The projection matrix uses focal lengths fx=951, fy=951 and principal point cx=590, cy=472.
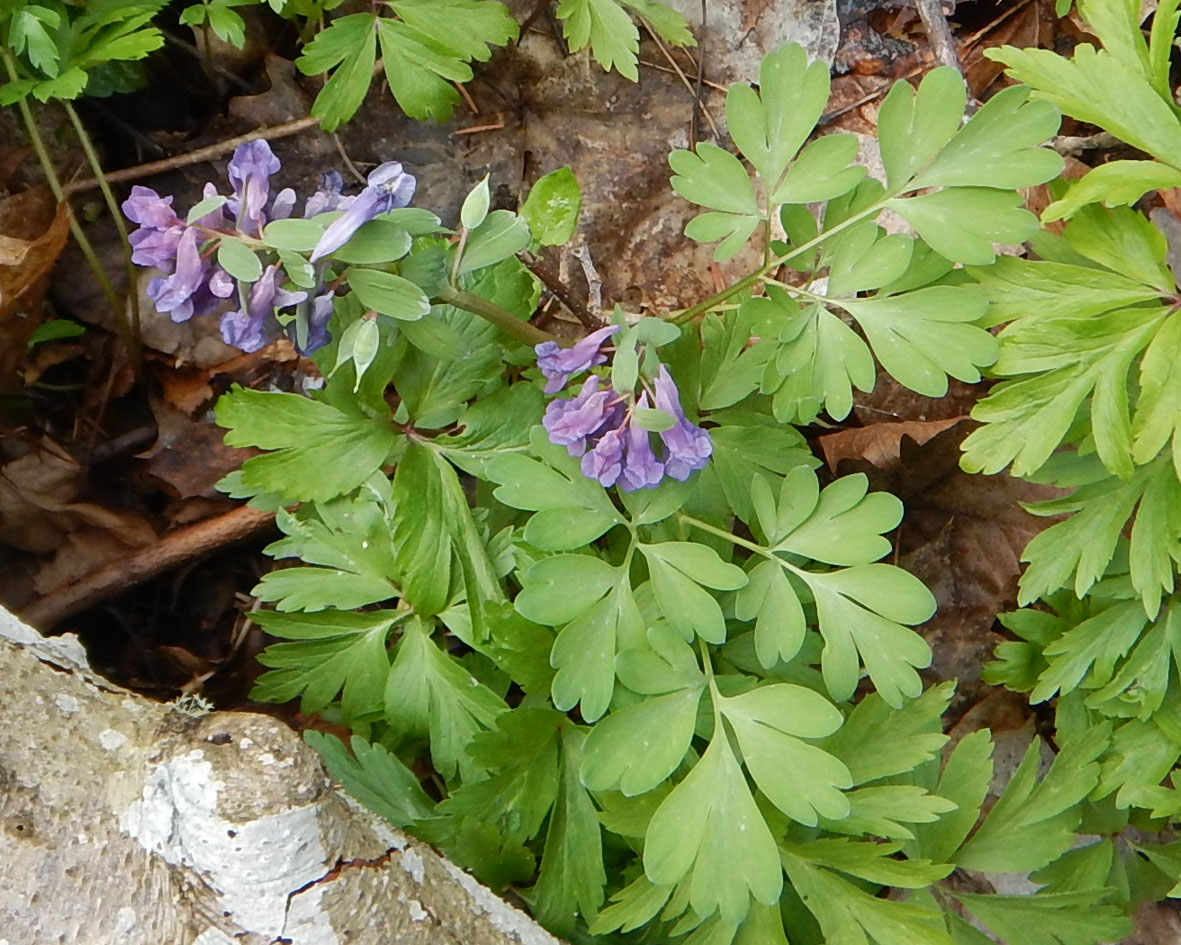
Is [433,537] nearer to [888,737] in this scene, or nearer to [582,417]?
[582,417]

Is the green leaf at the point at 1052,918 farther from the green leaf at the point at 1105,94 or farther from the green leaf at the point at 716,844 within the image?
the green leaf at the point at 1105,94

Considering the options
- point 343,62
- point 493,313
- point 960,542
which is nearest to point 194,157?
point 343,62

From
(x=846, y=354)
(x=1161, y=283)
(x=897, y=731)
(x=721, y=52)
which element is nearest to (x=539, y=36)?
(x=721, y=52)

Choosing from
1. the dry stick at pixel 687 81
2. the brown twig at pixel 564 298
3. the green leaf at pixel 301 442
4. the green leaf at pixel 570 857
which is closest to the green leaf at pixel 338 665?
the green leaf at pixel 301 442

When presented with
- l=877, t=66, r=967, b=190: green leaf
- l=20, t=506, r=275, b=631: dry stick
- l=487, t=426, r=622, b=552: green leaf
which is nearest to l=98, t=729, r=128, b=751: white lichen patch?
l=487, t=426, r=622, b=552: green leaf

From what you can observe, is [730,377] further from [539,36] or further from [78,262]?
[78,262]

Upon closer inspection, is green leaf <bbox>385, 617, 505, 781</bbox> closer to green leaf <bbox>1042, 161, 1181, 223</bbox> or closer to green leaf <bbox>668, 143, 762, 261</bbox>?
green leaf <bbox>668, 143, 762, 261</bbox>

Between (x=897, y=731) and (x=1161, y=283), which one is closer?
(x=1161, y=283)

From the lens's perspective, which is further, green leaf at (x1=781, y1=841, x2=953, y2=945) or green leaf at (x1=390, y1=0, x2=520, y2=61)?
green leaf at (x1=390, y1=0, x2=520, y2=61)
